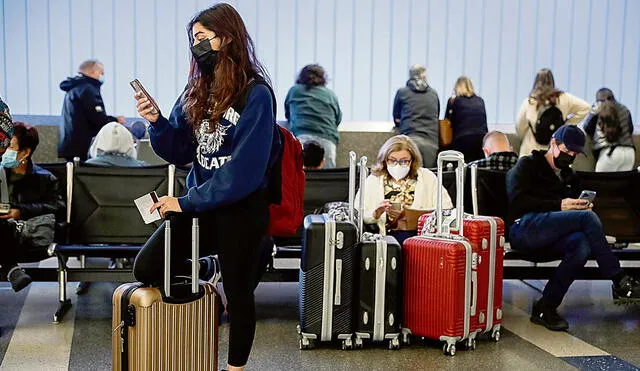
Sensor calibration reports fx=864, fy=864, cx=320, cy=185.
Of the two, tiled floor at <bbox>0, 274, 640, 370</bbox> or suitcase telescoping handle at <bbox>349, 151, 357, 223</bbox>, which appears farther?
suitcase telescoping handle at <bbox>349, 151, 357, 223</bbox>

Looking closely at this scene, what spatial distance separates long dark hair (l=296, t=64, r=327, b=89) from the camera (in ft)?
24.2

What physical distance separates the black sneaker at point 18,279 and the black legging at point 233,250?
154 centimetres

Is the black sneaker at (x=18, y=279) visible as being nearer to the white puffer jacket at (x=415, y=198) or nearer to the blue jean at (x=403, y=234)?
the white puffer jacket at (x=415, y=198)

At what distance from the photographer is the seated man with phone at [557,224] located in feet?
15.5

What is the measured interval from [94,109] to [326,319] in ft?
12.6

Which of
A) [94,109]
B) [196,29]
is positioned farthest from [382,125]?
[196,29]

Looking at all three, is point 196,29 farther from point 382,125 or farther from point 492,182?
point 382,125

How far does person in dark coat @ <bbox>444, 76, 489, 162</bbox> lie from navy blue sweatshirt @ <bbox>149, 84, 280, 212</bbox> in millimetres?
4726

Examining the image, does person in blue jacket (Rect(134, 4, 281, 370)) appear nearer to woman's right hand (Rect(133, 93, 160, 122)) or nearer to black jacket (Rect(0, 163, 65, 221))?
woman's right hand (Rect(133, 93, 160, 122))

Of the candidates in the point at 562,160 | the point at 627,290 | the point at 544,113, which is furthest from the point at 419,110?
the point at 627,290

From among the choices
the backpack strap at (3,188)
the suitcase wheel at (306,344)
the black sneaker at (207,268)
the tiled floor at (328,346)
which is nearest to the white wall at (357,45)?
the tiled floor at (328,346)

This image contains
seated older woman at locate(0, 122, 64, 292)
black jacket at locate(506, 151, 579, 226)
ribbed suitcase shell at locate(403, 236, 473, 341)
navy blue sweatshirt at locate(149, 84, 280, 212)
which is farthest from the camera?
black jacket at locate(506, 151, 579, 226)

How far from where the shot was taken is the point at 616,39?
29.6 feet

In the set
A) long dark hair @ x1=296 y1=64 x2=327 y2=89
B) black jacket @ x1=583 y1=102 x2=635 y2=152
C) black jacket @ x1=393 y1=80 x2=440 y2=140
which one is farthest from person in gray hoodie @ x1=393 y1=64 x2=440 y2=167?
black jacket @ x1=583 y1=102 x2=635 y2=152
